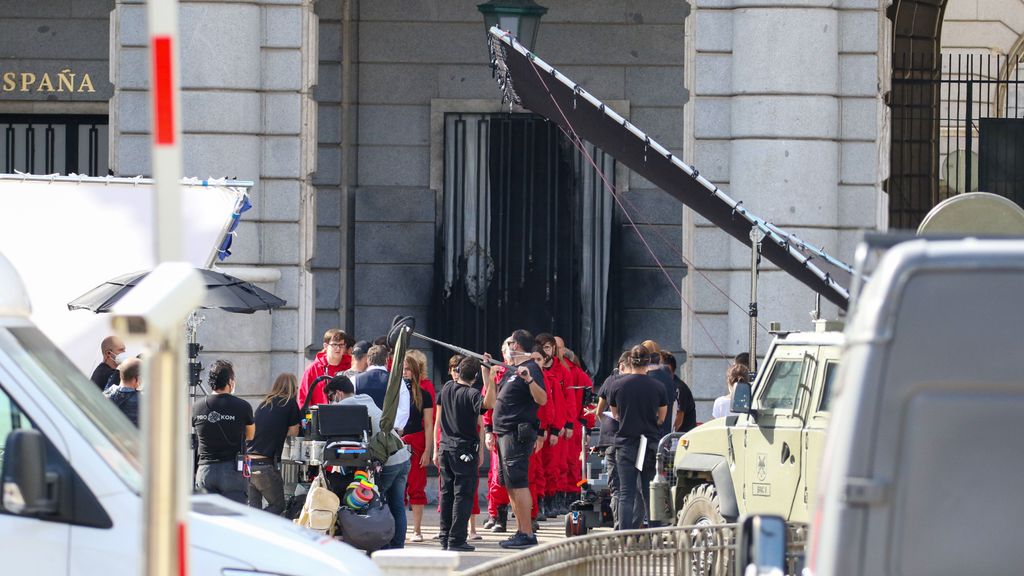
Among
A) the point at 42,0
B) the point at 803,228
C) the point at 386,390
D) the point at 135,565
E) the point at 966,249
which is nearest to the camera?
the point at 966,249

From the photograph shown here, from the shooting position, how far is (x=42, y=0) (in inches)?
811

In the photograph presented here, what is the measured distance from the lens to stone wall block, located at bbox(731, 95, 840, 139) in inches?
665

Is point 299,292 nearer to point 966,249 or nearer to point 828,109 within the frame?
point 828,109

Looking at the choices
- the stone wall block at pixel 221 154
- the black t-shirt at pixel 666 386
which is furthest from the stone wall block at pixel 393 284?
the black t-shirt at pixel 666 386

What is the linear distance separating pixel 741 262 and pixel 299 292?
435 centimetres

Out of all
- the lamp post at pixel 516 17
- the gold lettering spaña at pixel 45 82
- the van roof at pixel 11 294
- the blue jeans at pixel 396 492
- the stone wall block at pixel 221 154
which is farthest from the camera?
the gold lettering spaña at pixel 45 82

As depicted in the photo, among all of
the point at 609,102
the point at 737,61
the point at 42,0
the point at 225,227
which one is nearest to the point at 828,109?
the point at 737,61

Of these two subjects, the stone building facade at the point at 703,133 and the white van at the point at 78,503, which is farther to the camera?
the stone building facade at the point at 703,133

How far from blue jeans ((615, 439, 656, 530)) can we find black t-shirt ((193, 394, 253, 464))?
351cm

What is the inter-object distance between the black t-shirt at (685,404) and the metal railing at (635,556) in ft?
22.0

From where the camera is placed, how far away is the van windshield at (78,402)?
19.5ft

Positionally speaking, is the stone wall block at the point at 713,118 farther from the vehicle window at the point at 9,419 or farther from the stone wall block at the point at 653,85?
the vehicle window at the point at 9,419

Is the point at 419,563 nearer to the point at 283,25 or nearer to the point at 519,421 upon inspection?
the point at 519,421

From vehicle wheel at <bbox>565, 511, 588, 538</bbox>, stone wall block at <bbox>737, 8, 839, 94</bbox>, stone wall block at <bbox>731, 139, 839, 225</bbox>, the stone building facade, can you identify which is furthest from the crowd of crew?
stone wall block at <bbox>737, 8, 839, 94</bbox>
